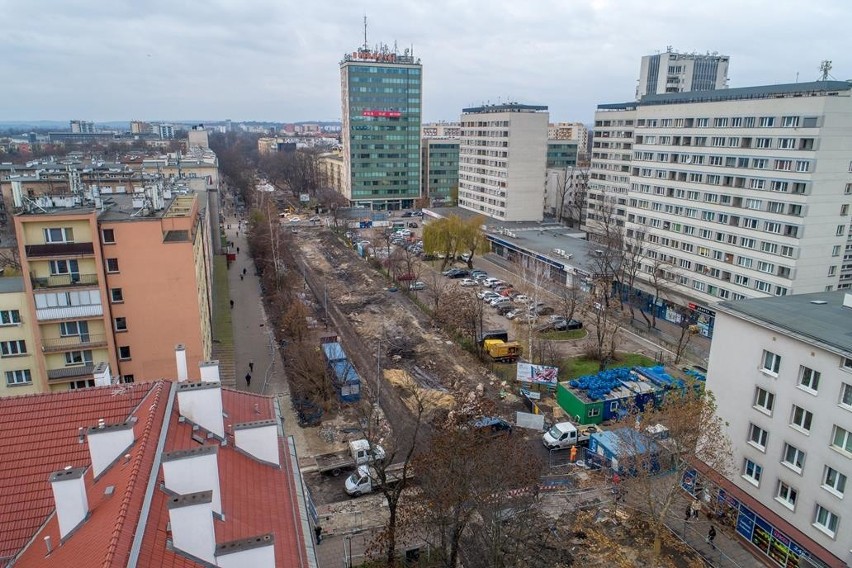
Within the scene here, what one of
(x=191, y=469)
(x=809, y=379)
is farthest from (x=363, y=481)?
(x=809, y=379)

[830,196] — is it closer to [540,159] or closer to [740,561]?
[740,561]

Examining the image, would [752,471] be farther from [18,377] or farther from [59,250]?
[18,377]

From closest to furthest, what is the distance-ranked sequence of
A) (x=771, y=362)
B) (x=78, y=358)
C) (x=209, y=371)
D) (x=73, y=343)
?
(x=209, y=371)
(x=771, y=362)
(x=73, y=343)
(x=78, y=358)

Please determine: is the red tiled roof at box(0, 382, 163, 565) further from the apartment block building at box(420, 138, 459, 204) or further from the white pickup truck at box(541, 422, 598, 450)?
the apartment block building at box(420, 138, 459, 204)

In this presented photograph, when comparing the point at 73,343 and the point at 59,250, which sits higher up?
→ the point at 59,250

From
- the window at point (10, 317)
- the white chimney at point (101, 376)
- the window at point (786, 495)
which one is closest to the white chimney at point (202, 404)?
the white chimney at point (101, 376)

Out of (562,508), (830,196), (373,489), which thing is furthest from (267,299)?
(830,196)

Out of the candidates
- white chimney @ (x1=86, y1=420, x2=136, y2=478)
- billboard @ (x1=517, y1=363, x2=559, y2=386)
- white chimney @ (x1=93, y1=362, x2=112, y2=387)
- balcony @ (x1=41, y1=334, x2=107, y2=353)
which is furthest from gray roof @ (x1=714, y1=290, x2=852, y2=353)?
balcony @ (x1=41, y1=334, x2=107, y2=353)
